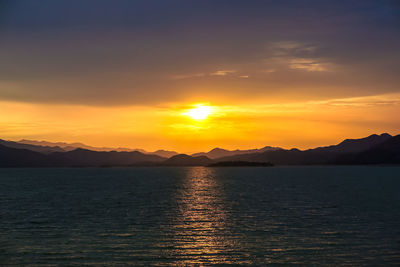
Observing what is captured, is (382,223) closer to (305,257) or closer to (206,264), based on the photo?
(305,257)

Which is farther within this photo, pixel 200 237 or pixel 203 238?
pixel 200 237

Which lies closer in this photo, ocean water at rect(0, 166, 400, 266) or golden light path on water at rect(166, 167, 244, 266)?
ocean water at rect(0, 166, 400, 266)

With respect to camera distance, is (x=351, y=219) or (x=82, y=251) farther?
(x=351, y=219)

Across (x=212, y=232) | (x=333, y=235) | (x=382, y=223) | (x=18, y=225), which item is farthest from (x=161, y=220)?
(x=382, y=223)

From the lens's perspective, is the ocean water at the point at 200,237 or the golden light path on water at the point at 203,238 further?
the golden light path on water at the point at 203,238

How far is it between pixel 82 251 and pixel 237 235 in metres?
18.3

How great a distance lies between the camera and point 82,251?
38.5 meters

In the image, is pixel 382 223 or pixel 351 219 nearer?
pixel 382 223

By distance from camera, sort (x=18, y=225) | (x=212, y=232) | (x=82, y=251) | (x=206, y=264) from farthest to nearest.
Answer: (x=18, y=225)
(x=212, y=232)
(x=82, y=251)
(x=206, y=264)

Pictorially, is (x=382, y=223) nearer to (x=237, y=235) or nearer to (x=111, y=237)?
(x=237, y=235)

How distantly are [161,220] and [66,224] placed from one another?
13910 millimetres

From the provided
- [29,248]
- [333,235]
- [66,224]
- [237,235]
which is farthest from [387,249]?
[66,224]

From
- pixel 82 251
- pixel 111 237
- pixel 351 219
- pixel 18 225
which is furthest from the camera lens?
pixel 351 219

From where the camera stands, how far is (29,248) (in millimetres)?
39750
